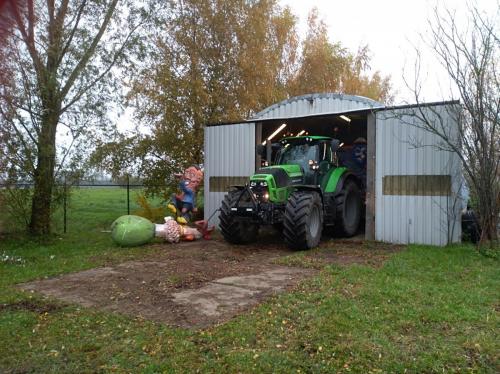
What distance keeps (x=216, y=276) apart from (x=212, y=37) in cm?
946

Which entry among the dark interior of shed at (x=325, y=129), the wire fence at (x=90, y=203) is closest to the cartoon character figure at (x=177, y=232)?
the wire fence at (x=90, y=203)

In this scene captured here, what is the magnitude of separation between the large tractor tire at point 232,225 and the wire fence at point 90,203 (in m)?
3.79

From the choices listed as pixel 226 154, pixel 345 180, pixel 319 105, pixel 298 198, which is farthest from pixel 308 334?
pixel 319 105

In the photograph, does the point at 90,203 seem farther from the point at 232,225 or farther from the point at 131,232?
the point at 232,225

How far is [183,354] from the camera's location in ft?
12.5

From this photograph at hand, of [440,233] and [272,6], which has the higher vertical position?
[272,6]

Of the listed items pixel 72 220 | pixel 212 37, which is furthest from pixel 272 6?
pixel 72 220

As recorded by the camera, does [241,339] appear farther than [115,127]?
No

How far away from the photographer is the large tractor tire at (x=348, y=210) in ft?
32.9

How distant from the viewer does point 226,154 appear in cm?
1191

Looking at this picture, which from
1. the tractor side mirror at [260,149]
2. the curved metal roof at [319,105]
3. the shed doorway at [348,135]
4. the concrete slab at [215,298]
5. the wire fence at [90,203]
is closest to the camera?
the concrete slab at [215,298]

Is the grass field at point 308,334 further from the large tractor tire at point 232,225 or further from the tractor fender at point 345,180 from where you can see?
the tractor fender at point 345,180

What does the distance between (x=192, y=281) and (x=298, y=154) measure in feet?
15.6

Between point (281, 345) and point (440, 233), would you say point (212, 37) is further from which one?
point (281, 345)
